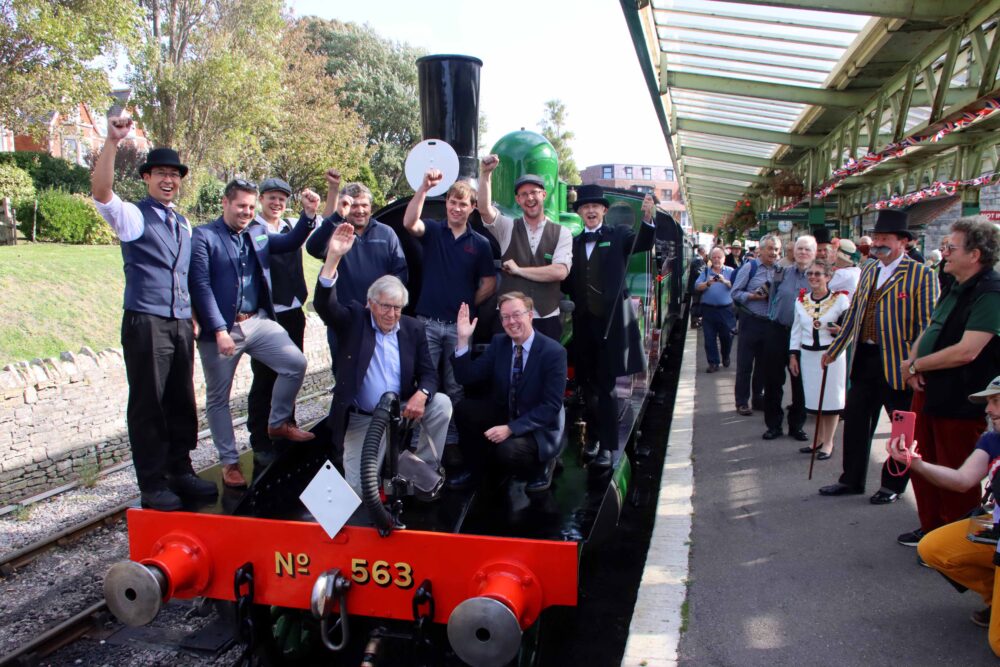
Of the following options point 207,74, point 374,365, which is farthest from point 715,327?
point 207,74

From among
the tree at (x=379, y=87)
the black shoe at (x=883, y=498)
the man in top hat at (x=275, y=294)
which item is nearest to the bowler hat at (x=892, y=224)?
the black shoe at (x=883, y=498)

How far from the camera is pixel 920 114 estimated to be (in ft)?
27.3

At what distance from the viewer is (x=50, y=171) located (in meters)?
19.5

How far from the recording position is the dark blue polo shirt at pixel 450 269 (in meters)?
4.12

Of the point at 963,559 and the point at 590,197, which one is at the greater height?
the point at 590,197

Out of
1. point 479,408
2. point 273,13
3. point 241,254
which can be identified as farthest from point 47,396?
point 273,13

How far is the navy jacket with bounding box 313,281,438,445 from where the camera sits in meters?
3.57

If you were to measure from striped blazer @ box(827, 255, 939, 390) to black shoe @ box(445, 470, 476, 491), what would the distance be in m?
2.54

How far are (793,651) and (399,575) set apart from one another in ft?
5.56

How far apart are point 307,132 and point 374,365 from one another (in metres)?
23.7

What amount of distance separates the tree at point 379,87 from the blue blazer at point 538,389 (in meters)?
29.8

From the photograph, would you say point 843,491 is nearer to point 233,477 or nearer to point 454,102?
point 454,102

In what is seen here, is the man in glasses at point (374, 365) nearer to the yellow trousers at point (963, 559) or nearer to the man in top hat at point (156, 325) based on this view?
the man in top hat at point (156, 325)

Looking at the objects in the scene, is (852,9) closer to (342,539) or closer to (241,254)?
(241,254)
